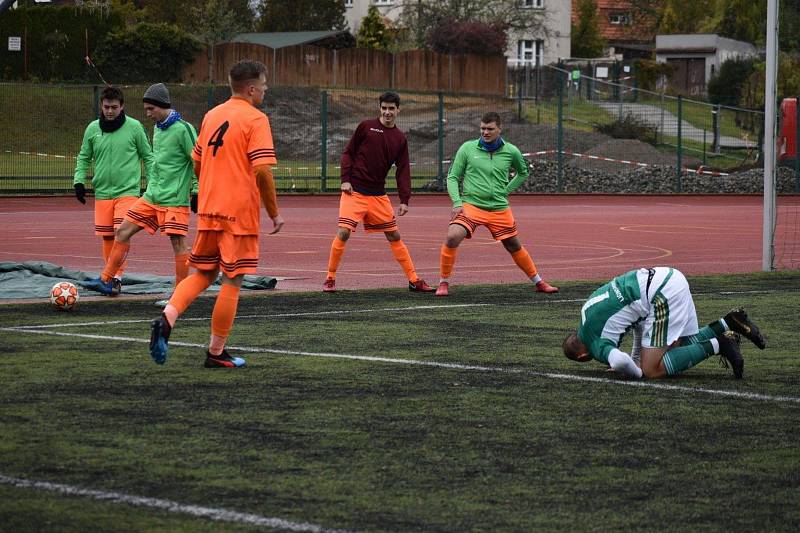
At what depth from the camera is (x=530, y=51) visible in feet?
Result: 301

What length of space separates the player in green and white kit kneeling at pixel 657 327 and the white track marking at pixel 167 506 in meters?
3.95

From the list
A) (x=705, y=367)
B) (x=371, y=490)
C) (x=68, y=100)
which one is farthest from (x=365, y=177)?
(x=68, y=100)

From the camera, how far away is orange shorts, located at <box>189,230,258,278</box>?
9.42 metres

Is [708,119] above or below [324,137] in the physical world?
above

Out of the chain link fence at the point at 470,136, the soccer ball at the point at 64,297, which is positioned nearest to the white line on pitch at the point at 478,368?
the soccer ball at the point at 64,297

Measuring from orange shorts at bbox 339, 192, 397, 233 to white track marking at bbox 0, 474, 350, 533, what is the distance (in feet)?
30.0

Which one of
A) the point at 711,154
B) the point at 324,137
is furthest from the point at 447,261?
the point at 711,154

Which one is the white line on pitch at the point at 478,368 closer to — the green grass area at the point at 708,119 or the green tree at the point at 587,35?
the green grass area at the point at 708,119

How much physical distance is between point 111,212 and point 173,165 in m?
1.63

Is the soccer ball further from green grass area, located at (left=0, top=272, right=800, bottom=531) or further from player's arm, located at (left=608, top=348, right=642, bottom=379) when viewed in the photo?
player's arm, located at (left=608, top=348, right=642, bottom=379)

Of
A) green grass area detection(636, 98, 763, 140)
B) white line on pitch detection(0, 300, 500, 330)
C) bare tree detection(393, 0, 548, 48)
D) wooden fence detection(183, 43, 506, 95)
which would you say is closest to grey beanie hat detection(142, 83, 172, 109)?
white line on pitch detection(0, 300, 500, 330)

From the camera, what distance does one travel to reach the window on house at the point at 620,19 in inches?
4449

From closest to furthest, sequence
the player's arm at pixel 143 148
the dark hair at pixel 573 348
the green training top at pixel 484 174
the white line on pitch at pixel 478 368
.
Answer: the white line on pitch at pixel 478 368, the dark hair at pixel 573 348, the player's arm at pixel 143 148, the green training top at pixel 484 174

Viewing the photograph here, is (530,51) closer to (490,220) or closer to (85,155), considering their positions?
(490,220)
